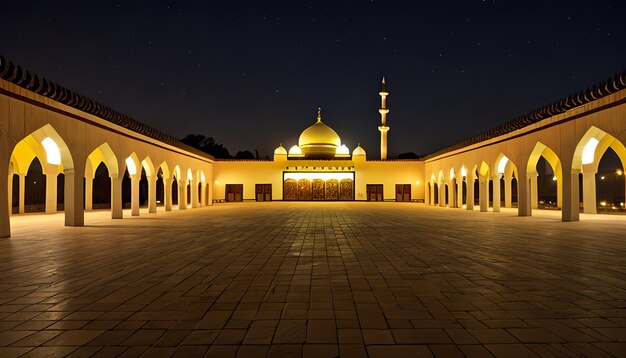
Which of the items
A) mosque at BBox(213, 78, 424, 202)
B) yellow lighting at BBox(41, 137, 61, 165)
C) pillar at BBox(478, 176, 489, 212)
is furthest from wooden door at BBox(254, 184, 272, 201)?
yellow lighting at BBox(41, 137, 61, 165)

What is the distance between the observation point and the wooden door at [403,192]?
1435 inches

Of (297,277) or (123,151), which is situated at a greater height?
(123,151)

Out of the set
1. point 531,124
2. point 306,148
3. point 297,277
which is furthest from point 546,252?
point 306,148

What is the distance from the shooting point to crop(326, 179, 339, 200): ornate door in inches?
1463

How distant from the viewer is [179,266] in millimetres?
6113

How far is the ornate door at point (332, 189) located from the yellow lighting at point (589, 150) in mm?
20930

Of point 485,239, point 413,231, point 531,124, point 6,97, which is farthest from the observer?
point 531,124

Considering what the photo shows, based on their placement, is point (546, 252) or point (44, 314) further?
point (546, 252)

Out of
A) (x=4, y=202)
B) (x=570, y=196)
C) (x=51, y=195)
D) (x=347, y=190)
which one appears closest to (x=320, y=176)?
(x=347, y=190)

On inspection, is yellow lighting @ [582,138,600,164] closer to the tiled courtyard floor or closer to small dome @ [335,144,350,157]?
the tiled courtyard floor

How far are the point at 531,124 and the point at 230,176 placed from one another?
25.1 metres

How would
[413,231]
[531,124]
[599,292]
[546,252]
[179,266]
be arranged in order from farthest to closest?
[531,124], [413,231], [546,252], [179,266], [599,292]

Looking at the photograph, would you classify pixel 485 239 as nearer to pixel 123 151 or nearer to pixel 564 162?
pixel 564 162

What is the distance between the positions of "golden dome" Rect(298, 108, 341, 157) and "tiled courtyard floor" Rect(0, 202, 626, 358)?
1288 inches
